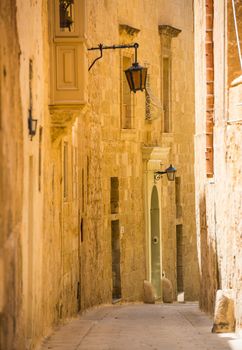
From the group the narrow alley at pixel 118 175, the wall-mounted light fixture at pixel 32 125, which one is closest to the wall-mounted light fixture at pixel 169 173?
the narrow alley at pixel 118 175

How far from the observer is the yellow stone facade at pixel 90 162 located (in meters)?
9.96

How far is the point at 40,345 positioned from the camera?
12.2 meters

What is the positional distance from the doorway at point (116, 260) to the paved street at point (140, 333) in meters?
4.92

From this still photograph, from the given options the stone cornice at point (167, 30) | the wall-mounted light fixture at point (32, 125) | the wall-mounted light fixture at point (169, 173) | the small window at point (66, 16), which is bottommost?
the wall-mounted light fixture at point (169, 173)

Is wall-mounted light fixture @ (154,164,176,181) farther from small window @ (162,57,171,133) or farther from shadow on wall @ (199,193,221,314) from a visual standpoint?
shadow on wall @ (199,193,221,314)

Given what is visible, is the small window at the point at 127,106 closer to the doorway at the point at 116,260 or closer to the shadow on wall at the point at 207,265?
the doorway at the point at 116,260

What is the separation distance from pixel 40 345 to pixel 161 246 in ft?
53.2

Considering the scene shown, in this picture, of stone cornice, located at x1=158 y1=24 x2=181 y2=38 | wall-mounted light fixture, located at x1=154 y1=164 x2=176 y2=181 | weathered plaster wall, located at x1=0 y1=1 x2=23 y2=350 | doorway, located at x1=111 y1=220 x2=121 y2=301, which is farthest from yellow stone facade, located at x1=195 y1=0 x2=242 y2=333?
stone cornice, located at x1=158 y1=24 x2=181 y2=38

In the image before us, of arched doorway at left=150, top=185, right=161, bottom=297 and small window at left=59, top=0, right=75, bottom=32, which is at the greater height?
small window at left=59, top=0, right=75, bottom=32

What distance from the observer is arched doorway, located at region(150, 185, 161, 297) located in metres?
27.8

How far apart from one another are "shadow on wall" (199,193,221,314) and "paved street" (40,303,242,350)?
312mm

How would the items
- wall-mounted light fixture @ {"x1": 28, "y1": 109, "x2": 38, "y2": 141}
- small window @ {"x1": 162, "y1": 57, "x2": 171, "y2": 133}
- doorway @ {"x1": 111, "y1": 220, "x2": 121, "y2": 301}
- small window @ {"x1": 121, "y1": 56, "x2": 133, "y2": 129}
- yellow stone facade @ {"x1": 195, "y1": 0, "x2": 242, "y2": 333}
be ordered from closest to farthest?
wall-mounted light fixture @ {"x1": 28, "y1": 109, "x2": 38, "y2": 141}, yellow stone facade @ {"x1": 195, "y1": 0, "x2": 242, "y2": 333}, doorway @ {"x1": 111, "y1": 220, "x2": 121, "y2": 301}, small window @ {"x1": 121, "y1": 56, "x2": 133, "y2": 129}, small window @ {"x1": 162, "y1": 57, "x2": 171, "y2": 133}

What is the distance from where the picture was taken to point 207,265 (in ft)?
59.2

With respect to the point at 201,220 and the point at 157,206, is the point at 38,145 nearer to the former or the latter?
the point at 201,220
